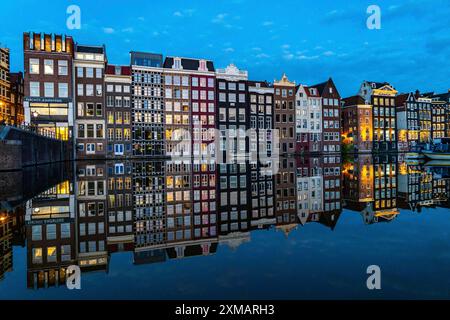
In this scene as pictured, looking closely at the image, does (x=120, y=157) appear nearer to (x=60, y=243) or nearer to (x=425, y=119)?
(x=60, y=243)

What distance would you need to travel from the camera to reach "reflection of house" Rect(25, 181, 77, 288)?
6.61 metres

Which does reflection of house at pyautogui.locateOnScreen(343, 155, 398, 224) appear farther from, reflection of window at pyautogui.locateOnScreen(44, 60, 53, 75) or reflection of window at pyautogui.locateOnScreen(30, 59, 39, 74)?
reflection of window at pyautogui.locateOnScreen(30, 59, 39, 74)

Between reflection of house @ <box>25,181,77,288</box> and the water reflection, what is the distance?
0.8 inches

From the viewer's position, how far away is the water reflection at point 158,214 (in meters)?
8.12

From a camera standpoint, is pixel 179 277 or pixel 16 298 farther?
pixel 179 277

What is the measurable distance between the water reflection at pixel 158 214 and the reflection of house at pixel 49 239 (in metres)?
0.02

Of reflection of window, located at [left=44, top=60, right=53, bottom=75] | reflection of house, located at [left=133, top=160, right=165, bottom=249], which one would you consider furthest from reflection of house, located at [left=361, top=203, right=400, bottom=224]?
reflection of window, located at [left=44, top=60, right=53, bottom=75]

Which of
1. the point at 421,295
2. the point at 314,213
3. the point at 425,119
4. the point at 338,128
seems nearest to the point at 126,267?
the point at 421,295

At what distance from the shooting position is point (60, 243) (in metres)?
9.09

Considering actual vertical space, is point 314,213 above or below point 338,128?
below

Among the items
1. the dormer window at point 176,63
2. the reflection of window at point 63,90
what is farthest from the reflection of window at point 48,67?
the dormer window at point 176,63

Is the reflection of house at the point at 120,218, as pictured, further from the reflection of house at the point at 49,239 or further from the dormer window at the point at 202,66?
the dormer window at the point at 202,66

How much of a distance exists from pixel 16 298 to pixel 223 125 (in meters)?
69.0

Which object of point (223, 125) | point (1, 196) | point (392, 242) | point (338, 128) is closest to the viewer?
point (392, 242)
